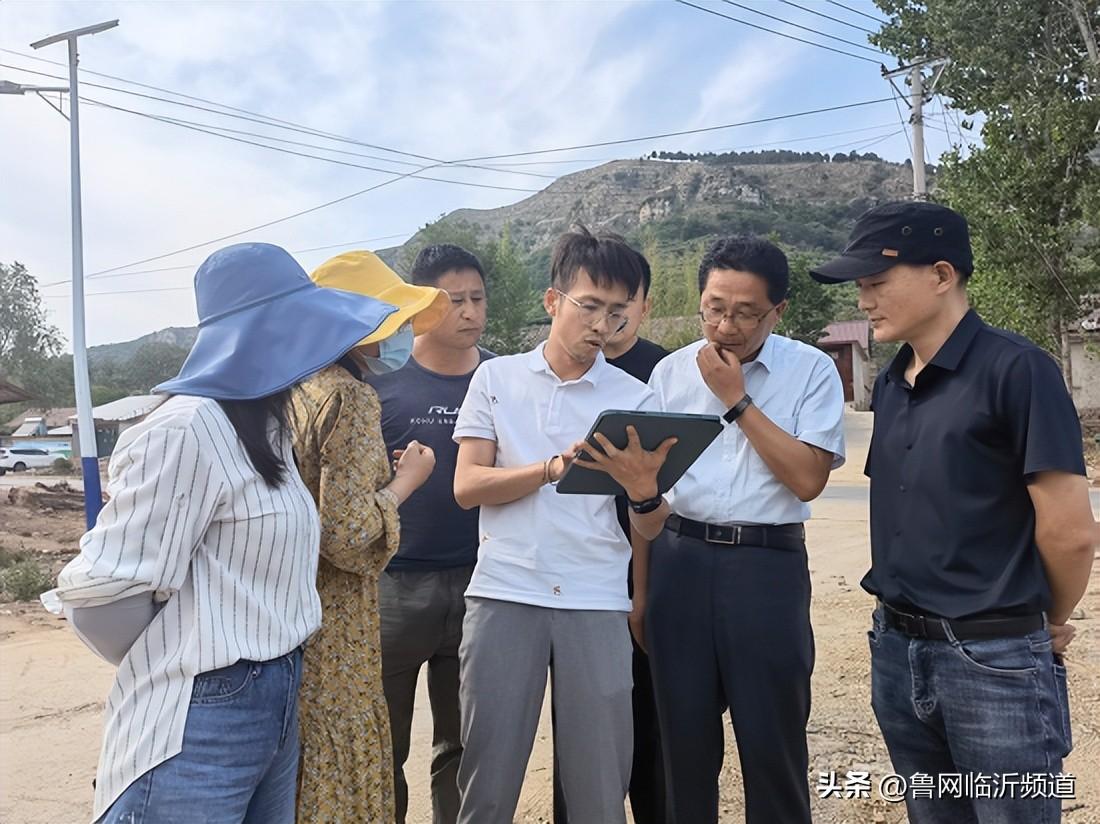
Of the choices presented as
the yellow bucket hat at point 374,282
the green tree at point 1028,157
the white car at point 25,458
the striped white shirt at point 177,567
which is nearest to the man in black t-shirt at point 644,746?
the yellow bucket hat at point 374,282

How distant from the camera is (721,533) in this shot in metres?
2.41

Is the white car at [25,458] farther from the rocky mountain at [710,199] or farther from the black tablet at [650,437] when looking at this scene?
the rocky mountain at [710,199]

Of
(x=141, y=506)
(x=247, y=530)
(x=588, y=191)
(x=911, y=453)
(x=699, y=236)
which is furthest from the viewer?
(x=588, y=191)

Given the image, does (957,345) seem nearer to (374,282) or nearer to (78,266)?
(374,282)

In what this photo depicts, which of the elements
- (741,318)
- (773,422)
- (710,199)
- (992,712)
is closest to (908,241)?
(741,318)

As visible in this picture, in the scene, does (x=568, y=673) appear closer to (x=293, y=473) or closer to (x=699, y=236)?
(x=293, y=473)

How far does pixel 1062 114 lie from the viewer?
14852mm

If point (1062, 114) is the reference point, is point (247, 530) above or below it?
below

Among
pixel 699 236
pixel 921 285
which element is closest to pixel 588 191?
pixel 699 236

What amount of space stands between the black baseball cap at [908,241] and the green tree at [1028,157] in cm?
1477

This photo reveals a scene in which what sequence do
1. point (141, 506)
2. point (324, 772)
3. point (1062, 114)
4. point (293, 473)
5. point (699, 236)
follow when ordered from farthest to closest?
point (699, 236) < point (1062, 114) < point (324, 772) < point (293, 473) < point (141, 506)

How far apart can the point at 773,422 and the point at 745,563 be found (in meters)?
0.41

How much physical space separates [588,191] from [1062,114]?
423 ft

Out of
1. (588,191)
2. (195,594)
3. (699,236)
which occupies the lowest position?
(195,594)
